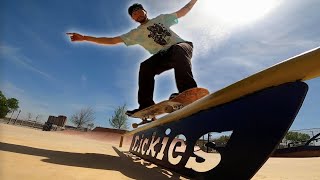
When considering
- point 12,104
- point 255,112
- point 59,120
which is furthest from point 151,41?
point 12,104

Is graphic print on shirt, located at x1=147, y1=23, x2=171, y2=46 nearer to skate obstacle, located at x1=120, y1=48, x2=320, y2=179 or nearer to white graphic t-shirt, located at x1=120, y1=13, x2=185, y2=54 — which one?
white graphic t-shirt, located at x1=120, y1=13, x2=185, y2=54

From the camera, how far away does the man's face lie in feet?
13.0

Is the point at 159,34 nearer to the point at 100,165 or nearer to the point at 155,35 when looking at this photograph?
the point at 155,35

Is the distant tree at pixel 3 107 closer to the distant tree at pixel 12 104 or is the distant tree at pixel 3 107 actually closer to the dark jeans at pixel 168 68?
the distant tree at pixel 12 104

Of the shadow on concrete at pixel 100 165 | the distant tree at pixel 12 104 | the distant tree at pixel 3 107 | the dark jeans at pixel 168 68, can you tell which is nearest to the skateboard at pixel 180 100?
the dark jeans at pixel 168 68

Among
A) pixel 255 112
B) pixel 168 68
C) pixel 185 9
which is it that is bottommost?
pixel 255 112

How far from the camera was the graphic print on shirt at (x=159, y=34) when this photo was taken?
3820 millimetres

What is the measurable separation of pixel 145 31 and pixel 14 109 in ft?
178

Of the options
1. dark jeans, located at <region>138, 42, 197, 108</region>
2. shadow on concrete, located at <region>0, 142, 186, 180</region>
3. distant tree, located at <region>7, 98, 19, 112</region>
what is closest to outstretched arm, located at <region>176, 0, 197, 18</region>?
dark jeans, located at <region>138, 42, 197, 108</region>

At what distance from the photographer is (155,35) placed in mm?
3902

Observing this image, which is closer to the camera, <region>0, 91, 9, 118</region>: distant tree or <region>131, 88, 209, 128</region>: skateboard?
<region>131, 88, 209, 128</region>: skateboard

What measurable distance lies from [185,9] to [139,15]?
0.92m

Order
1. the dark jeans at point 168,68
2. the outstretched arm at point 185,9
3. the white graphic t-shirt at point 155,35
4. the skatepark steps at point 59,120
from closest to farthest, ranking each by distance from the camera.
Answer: the dark jeans at point 168,68
the white graphic t-shirt at point 155,35
the outstretched arm at point 185,9
the skatepark steps at point 59,120

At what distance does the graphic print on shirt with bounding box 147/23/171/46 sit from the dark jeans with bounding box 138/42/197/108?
282 millimetres
